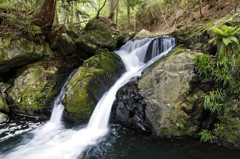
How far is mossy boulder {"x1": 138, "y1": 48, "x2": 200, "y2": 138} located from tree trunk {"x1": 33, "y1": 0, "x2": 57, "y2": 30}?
6489mm

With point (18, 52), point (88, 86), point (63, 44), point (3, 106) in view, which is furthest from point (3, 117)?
point (63, 44)

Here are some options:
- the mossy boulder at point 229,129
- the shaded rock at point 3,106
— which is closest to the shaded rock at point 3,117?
Result: the shaded rock at point 3,106

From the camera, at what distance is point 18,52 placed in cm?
662

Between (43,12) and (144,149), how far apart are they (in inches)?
314

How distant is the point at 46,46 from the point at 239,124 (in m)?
9.17


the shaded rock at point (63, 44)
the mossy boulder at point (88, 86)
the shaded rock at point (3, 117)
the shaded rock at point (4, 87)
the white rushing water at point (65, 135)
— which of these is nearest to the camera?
the white rushing water at point (65, 135)

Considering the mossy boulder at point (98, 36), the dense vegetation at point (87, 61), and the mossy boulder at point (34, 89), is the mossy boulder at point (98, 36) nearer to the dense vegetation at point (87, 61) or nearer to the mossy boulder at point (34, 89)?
the dense vegetation at point (87, 61)

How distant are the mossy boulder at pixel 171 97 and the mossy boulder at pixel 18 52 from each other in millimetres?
6104

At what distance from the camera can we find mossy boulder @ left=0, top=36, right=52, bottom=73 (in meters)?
6.41

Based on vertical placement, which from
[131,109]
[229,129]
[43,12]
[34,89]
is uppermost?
[43,12]

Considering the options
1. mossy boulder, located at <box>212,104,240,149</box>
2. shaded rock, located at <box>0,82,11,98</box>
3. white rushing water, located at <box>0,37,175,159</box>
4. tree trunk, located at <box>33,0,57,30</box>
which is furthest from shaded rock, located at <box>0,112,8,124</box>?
mossy boulder, located at <box>212,104,240,149</box>

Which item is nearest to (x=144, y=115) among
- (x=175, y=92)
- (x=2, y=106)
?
(x=175, y=92)

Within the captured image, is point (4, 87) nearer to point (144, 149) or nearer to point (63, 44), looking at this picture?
point (63, 44)

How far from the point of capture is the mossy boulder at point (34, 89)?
647cm
